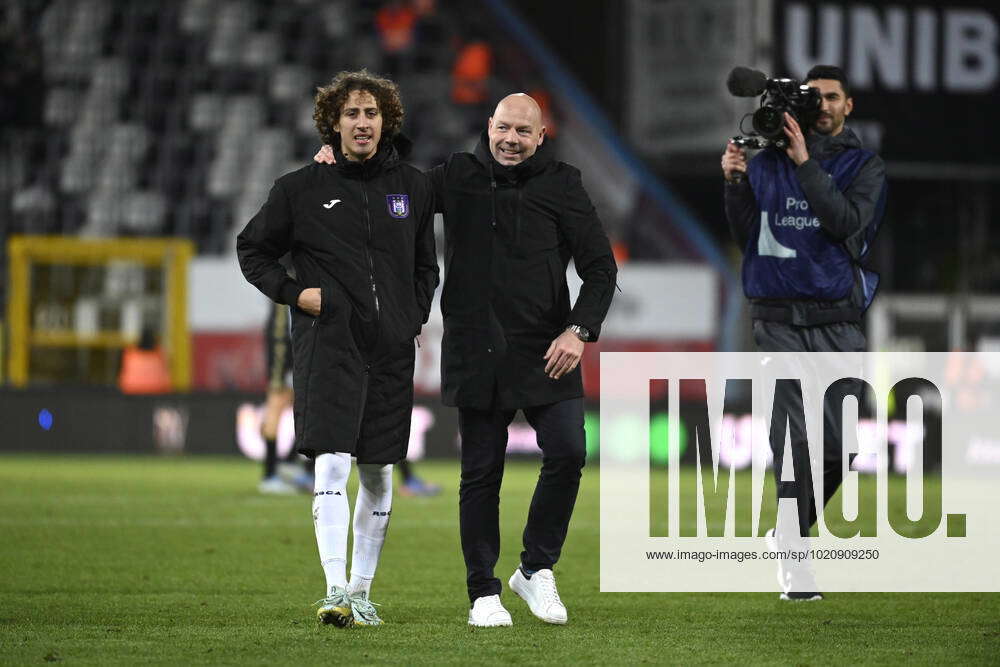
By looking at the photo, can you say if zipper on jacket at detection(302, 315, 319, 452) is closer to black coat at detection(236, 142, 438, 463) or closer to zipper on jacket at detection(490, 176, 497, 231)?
black coat at detection(236, 142, 438, 463)

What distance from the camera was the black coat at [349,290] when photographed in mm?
6488

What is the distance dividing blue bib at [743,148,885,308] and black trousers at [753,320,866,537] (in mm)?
150

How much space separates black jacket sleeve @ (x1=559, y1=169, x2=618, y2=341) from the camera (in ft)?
21.9

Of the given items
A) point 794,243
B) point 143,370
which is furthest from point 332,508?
point 143,370

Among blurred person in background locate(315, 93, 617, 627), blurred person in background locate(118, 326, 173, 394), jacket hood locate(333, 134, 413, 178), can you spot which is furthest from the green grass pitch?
blurred person in background locate(118, 326, 173, 394)

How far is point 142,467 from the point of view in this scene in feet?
55.8

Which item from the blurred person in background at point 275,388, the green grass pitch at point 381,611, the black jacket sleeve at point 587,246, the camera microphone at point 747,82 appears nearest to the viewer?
the green grass pitch at point 381,611

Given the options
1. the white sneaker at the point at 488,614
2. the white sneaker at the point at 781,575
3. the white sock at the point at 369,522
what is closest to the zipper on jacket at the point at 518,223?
the white sock at the point at 369,522

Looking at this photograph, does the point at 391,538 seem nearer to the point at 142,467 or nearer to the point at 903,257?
the point at 142,467

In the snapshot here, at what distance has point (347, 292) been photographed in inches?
258

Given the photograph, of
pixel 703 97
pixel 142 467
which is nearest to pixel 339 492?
pixel 142 467

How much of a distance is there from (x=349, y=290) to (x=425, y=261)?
384 millimetres

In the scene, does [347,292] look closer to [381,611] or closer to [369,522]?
[369,522]

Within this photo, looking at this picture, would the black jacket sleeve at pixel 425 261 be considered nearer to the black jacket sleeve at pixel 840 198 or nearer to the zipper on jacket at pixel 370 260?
the zipper on jacket at pixel 370 260
